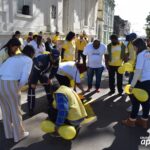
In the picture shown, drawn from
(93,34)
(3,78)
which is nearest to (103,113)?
(3,78)

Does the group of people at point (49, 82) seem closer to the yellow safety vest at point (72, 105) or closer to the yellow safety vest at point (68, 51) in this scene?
the yellow safety vest at point (72, 105)

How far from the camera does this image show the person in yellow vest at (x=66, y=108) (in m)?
4.68

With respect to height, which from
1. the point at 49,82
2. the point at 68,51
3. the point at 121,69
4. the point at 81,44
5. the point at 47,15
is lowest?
the point at 49,82

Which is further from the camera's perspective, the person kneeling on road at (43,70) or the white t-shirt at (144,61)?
the person kneeling on road at (43,70)

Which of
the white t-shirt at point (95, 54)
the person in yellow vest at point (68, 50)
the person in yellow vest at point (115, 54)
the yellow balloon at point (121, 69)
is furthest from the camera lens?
the person in yellow vest at point (68, 50)

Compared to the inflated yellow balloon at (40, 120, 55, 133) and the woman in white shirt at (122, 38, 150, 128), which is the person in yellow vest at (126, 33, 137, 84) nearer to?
the woman in white shirt at (122, 38, 150, 128)

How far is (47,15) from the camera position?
18000mm

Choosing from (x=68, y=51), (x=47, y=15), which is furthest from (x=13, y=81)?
(x=47, y=15)

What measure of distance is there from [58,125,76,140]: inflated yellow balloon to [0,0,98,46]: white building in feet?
30.9

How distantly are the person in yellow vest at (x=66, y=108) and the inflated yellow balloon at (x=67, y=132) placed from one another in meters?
0.08

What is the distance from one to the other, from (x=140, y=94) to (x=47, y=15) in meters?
13.4

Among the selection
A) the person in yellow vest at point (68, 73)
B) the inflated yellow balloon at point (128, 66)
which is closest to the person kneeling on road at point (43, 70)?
the person in yellow vest at point (68, 73)

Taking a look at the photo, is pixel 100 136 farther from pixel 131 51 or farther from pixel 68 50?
pixel 68 50

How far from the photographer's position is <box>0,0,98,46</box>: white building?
1400 cm
